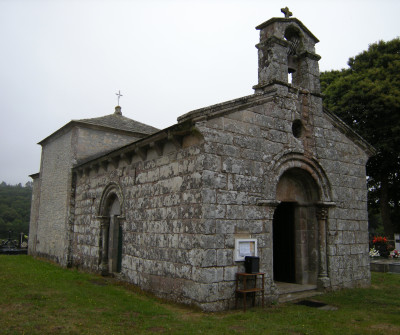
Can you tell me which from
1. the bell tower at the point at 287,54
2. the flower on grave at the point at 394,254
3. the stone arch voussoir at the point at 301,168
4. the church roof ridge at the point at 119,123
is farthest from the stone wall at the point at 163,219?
the flower on grave at the point at 394,254

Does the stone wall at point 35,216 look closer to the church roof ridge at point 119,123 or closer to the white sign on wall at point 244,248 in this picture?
the church roof ridge at point 119,123

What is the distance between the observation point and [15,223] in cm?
3884

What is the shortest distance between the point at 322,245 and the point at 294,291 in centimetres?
144

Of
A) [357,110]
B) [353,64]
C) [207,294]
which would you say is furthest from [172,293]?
[353,64]

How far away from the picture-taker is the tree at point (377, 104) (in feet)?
56.2

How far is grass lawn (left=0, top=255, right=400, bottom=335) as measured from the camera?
5.53 m

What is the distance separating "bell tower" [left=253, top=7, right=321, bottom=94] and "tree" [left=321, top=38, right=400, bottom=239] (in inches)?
371

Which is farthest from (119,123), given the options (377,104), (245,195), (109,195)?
(377,104)

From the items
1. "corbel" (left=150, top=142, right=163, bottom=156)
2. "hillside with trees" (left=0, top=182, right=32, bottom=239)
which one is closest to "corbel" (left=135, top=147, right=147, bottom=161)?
"corbel" (left=150, top=142, right=163, bottom=156)

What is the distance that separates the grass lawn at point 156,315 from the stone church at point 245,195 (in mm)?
474

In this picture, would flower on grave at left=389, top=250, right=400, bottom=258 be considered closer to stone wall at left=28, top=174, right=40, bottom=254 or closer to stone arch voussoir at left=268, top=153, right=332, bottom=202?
stone arch voussoir at left=268, top=153, right=332, bottom=202

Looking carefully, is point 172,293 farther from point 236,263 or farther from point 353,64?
point 353,64

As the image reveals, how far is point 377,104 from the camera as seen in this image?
673 inches

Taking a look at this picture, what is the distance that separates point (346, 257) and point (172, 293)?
4853mm
